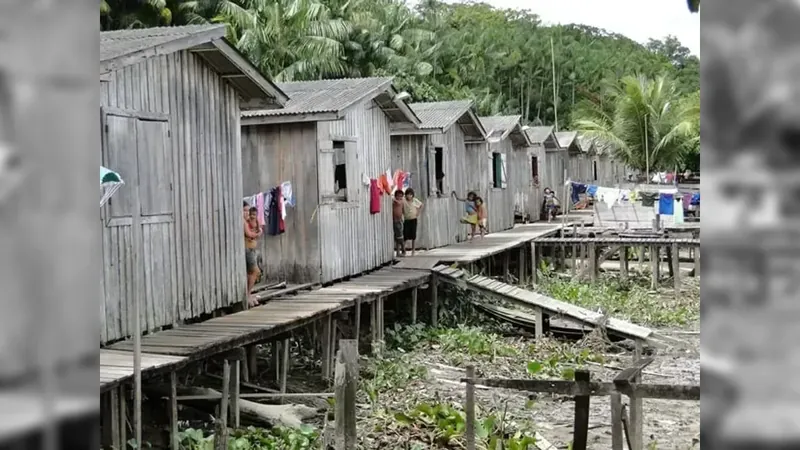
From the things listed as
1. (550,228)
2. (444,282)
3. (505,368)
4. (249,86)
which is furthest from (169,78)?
(550,228)

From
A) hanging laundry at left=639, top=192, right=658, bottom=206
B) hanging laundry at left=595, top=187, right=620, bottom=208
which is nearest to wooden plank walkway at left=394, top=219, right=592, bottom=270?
hanging laundry at left=595, top=187, right=620, bottom=208

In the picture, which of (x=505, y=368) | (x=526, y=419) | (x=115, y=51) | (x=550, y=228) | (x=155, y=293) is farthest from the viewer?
(x=550, y=228)

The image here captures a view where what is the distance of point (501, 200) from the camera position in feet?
89.7

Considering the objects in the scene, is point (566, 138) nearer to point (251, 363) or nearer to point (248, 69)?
point (251, 363)

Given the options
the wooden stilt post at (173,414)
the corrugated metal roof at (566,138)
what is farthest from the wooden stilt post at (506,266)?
the wooden stilt post at (173,414)

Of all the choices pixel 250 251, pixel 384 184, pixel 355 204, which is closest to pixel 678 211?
pixel 384 184

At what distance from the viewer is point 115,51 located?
27.2 ft

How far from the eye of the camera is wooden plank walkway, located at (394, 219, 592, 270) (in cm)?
1791

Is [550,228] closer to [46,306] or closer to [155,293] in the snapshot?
[155,293]

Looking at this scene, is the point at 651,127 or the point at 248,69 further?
the point at 651,127

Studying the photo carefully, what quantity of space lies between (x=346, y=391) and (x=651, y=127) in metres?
26.6

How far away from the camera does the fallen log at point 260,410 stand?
33.2ft

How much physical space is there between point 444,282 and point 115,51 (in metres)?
10.4

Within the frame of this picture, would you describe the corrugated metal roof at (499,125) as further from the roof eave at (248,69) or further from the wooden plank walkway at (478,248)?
the roof eave at (248,69)
